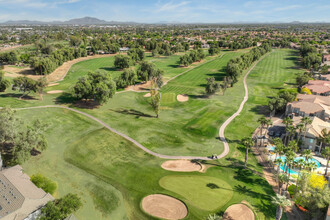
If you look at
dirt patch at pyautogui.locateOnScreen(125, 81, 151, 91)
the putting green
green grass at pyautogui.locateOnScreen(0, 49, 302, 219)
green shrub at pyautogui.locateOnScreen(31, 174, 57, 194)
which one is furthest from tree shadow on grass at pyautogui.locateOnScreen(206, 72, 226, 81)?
green shrub at pyautogui.locateOnScreen(31, 174, 57, 194)

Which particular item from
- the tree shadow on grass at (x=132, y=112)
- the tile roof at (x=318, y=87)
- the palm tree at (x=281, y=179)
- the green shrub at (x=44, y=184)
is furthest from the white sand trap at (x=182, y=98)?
the green shrub at (x=44, y=184)

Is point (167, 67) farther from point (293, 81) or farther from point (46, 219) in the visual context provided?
point (46, 219)

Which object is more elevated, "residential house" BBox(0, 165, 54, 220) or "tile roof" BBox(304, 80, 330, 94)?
"tile roof" BBox(304, 80, 330, 94)

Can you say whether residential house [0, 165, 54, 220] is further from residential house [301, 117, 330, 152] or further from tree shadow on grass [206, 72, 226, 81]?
tree shadow on grass [206, 72, 226, 81]

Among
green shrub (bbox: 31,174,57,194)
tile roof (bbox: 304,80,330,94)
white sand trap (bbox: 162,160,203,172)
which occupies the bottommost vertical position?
white sand trap (bbox: 162,160,203,172)

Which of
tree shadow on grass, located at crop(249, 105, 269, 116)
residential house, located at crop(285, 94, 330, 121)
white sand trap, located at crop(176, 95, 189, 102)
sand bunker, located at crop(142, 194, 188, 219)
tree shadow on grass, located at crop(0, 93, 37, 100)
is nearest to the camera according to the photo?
sand bunker, located at crop(142, 194, 188, 219)

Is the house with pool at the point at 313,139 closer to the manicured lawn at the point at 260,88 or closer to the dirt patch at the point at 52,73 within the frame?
the manicured lawn at the point at 260,88

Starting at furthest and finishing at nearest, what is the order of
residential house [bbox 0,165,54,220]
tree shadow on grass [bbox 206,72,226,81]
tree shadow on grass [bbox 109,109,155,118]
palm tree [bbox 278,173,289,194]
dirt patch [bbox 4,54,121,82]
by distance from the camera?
tree shadow on grass [bbox 206,72,226,81] < dirt patch [bbox 4,54,121,82] < tree shadow on grass [bbox 109,109,155,118] < palm tree [bbox 278,173,289,194] < residential house [bbox 0,165,54,220]

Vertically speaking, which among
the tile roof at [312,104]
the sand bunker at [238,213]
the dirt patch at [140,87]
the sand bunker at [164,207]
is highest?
the tile roof at [312,104]

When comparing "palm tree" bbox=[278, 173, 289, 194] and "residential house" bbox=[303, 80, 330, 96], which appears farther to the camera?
"residential house" bbox=[303, 80, 330, 96]
